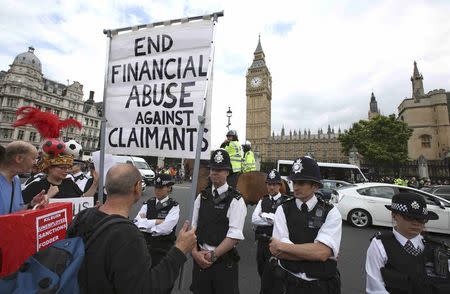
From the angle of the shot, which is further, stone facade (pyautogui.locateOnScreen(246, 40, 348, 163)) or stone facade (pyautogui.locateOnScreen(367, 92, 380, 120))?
stone facade (pyautogui.locateOnScreen(246, 40, 348, 163))

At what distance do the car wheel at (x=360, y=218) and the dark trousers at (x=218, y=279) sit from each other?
8.21 m

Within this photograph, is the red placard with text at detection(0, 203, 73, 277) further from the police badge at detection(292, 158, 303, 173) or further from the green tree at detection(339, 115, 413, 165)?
the green tree at detection(339, 115, 413, 165)

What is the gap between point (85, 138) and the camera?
213 ft

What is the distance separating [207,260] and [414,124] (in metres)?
56.1

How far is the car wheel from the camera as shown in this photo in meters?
9.35

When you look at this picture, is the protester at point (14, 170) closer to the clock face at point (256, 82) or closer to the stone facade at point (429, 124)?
the stone facade at point (429, 124)

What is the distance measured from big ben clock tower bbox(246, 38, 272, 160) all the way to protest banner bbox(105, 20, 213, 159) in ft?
349

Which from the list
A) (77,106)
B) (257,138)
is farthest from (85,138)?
(257,138)

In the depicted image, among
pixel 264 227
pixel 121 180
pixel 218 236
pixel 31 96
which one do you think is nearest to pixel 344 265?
pixel 264 227

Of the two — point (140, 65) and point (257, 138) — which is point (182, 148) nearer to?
point (140, 65)

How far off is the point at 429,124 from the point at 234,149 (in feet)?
177

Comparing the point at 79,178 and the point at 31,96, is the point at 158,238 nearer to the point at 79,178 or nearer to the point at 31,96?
the point at 79,178

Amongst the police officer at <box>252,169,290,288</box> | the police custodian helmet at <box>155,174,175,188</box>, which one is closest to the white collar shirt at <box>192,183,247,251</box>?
the police officer at <box>252,169,290,288</box>

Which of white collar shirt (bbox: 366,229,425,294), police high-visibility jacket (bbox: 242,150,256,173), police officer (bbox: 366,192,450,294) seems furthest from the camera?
police high-visibility jacket (bbox: 242,150,256,173)
